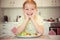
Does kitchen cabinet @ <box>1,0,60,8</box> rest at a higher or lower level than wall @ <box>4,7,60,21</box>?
A: higher

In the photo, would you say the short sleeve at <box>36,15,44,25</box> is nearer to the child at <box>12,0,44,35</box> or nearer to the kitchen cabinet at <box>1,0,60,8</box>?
the child at <box>12,0,44,35</box>

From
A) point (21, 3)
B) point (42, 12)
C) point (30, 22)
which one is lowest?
point (30, 22)

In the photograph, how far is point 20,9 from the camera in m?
2.80

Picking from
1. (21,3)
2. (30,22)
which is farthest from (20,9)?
(30,22)

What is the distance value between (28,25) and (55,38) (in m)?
0.60

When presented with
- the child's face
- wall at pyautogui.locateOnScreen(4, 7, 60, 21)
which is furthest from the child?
wall at pyautogui.locateOnScreen(4, 7, 60, 21)

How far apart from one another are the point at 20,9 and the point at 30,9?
0.68ft

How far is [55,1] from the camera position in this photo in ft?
9.05

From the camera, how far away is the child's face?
279 centimetres

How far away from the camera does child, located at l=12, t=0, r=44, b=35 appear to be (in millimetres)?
2744

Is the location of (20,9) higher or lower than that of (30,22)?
higher

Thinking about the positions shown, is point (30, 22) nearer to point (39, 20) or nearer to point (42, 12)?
point (39, 20)

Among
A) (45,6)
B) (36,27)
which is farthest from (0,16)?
(45,6)

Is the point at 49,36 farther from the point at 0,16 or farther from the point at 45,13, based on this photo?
the point at 0,16
